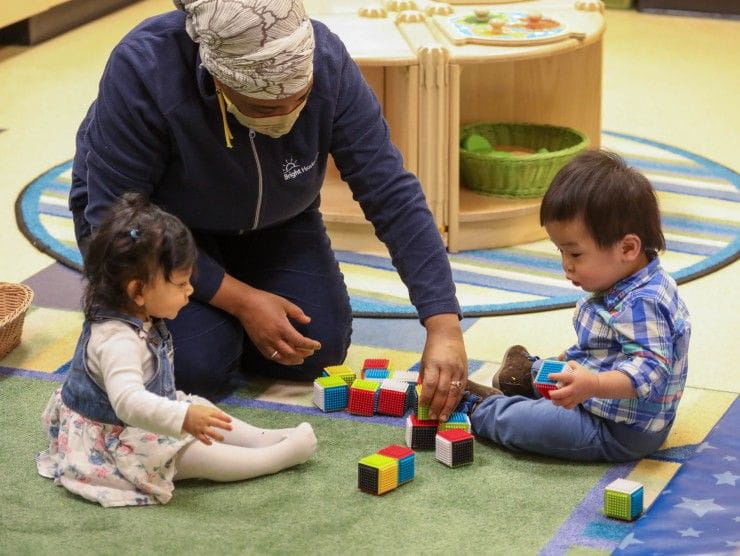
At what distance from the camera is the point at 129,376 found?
174 cm

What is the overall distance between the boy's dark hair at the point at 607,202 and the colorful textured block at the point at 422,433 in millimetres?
389

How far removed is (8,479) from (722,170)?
236 cm

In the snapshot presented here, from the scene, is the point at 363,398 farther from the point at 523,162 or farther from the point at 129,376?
the point at 523,162

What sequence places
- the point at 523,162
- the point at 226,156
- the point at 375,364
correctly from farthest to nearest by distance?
Result: the point at 523,162 → the point at 375,364 → the point at 226,156

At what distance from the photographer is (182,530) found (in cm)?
173

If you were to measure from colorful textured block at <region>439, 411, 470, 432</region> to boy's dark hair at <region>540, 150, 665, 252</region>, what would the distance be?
1.19 feet

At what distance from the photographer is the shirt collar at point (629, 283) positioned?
1.87 meters

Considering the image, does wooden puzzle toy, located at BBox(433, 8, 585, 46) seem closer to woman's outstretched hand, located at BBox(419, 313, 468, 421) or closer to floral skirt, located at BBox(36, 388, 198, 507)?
woman's outstretched hand, located at BBox(419, 313, 468, 421)

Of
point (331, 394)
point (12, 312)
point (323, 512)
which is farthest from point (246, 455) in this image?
point (12, 312)

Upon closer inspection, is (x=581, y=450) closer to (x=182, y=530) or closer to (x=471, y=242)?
(x=182, y=530)

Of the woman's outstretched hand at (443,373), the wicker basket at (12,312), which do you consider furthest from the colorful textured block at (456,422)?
the wicker basket at (12,312)

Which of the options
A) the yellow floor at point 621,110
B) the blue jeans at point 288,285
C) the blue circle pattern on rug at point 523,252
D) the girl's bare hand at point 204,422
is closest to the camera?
the girl's bare hand at point 204,422

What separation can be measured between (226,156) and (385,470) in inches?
23.0

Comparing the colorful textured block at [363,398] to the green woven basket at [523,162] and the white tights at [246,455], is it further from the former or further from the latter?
the green woven basket at [523,162]
